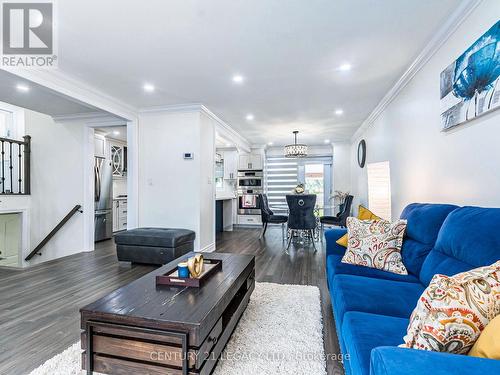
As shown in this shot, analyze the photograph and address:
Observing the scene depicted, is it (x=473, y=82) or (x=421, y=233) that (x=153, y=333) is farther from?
(x=473, y=82)

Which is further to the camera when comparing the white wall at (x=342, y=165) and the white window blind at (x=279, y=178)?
the white window blind at (x=279, y=178)

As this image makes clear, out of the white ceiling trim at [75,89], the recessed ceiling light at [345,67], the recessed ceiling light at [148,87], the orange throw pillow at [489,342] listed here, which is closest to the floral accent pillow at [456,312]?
the orange throw pillow at [489,342]

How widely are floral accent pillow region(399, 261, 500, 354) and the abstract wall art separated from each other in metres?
1.39

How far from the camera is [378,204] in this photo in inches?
148

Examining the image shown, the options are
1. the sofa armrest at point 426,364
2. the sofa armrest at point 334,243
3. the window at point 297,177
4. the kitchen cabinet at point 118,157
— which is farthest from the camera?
the window at point 297,177

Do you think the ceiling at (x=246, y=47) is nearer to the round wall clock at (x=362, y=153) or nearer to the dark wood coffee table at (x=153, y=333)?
the round wall clock at (x=362, y=153)

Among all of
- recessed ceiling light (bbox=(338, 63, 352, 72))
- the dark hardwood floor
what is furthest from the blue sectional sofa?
recessed ceiling light (bbox=(338, 63, 352, 72))

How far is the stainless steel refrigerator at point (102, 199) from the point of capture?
536 cm

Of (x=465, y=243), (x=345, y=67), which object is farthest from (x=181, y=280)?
(x=345, y=67)

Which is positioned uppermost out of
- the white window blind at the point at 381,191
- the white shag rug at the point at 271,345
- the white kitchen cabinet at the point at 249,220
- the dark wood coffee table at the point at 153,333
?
the white window blind at the point at 381,191

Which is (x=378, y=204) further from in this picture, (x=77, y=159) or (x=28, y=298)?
(x=77, y=159)

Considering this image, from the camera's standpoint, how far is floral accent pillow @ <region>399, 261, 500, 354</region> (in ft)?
2.62

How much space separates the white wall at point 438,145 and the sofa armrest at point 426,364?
4.97 feet

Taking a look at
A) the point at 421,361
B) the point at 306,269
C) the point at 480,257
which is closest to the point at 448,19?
the point at 480,257
